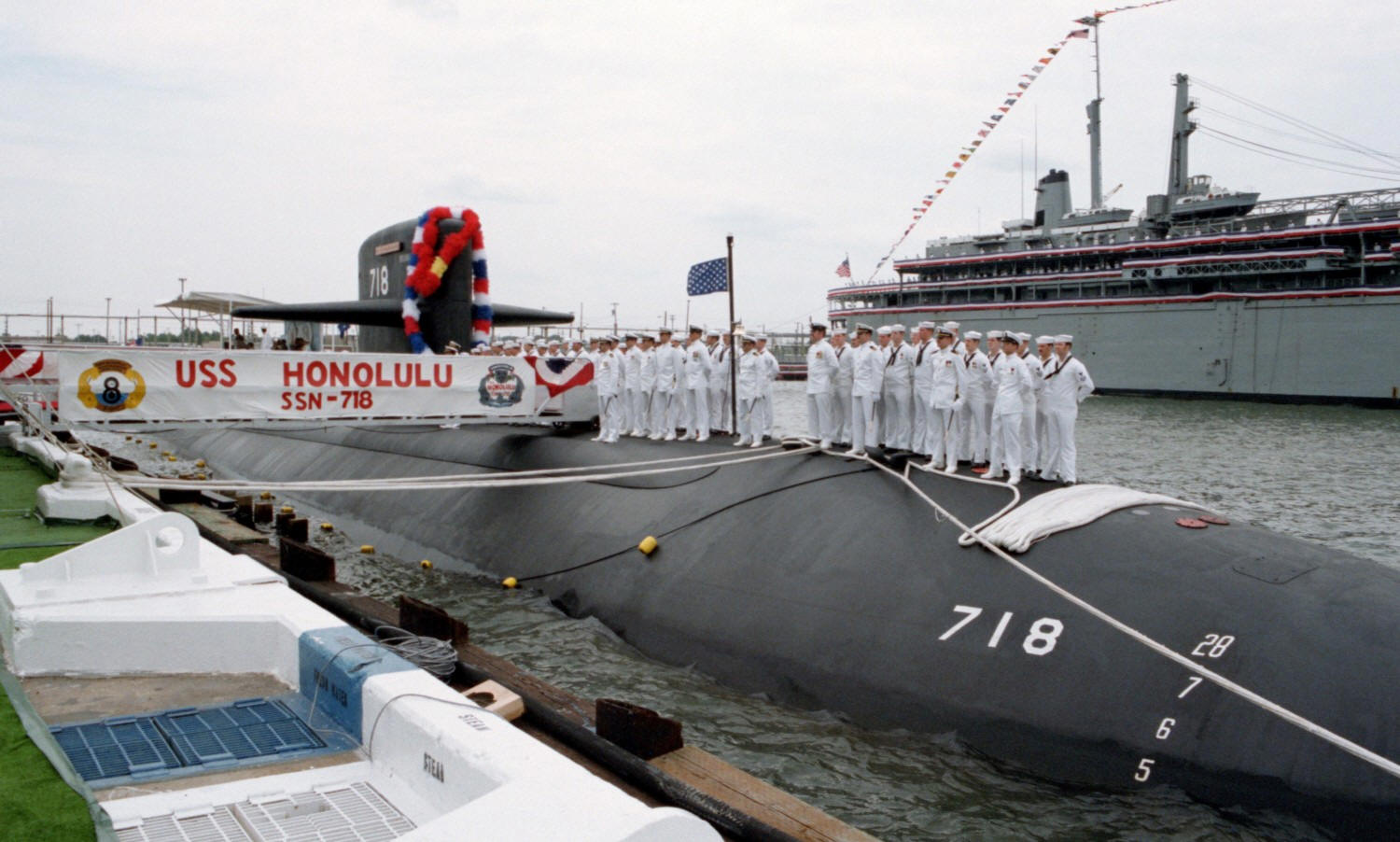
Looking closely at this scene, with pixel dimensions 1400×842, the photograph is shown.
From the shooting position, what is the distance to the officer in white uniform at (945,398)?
31.1 feet

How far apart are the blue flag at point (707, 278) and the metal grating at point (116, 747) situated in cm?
870

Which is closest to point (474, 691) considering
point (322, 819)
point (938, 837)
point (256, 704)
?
point (256, 704)

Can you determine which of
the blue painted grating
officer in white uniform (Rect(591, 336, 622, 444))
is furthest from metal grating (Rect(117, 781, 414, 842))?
officer in white uniform (Rect(591, 336, 622, 444))

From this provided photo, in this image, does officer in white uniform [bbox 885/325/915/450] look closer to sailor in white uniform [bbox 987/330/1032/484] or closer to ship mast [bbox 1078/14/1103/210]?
sailor in white uniform [bbox 987/330/1032/484]

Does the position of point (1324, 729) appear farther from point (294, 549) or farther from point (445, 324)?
point (445, 324)

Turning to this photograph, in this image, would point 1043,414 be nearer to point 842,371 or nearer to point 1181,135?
point 842,371

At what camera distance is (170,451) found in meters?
25.6

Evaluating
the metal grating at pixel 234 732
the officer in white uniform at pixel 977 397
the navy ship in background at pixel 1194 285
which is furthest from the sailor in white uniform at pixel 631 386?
the navy ship in background at pixel 1194 285

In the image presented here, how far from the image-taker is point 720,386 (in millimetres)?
12617

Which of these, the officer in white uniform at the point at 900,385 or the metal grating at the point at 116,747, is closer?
the metal grating at the point at 116,747

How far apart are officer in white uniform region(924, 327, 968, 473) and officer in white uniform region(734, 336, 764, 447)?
2008 mm

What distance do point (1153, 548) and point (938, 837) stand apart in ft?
7.68

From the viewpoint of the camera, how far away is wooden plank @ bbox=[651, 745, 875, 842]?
4.07m

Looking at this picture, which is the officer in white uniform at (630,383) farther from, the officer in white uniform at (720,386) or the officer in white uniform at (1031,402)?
the officer in white uniform at (1031,402)
